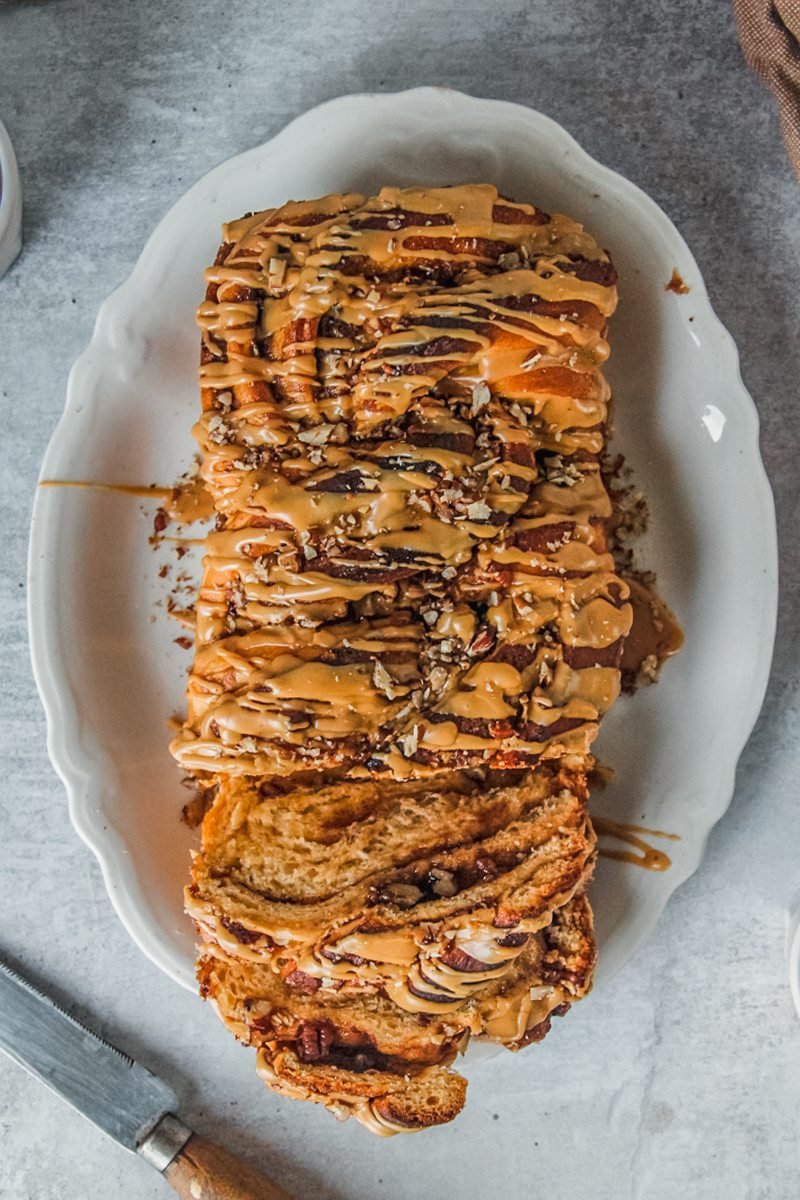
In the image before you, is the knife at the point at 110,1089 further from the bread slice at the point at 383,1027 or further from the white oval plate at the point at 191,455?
the bread slice at the point at 383,1027

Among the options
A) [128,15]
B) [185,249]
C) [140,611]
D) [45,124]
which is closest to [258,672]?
[140,611]


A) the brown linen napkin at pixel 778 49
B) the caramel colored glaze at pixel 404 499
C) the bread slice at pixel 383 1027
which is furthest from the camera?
the brown linen napkin at pixel 778 49

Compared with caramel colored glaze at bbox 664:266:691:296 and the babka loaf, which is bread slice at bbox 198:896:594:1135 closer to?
the babka loaf

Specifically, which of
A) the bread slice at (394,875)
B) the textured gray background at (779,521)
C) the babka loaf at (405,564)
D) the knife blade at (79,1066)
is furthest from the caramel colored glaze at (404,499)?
the knife blade at (79,1066)

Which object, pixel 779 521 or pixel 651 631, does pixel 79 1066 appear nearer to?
pixel 651 631

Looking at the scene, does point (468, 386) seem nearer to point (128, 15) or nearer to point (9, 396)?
point (9, 396)
